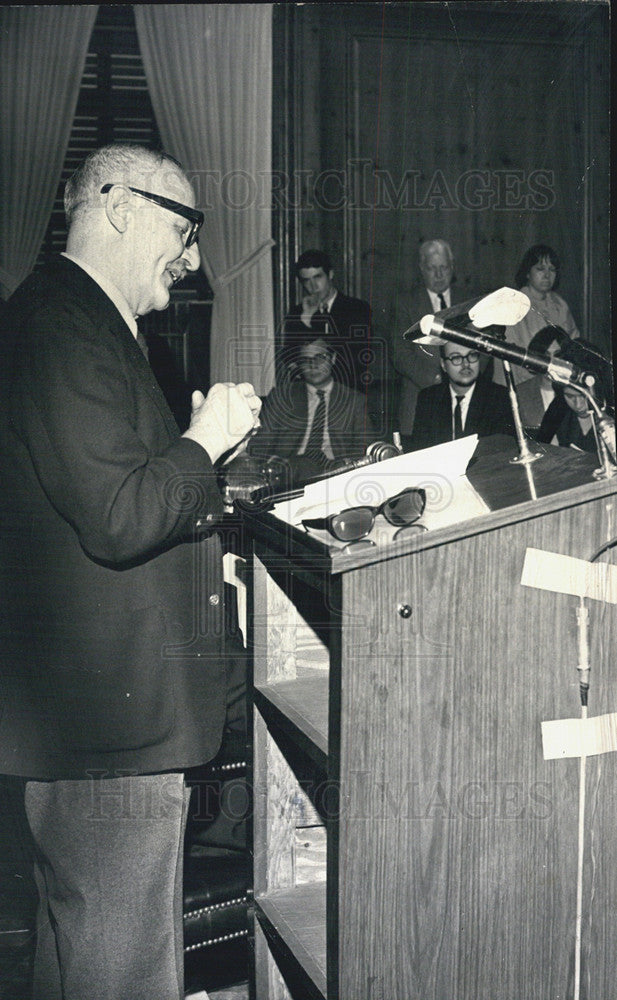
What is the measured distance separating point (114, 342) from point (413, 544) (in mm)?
646

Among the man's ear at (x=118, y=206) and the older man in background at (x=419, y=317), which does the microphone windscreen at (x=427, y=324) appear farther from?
the older man in background at (x=419, y=317)

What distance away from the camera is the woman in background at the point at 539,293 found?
4.54 m

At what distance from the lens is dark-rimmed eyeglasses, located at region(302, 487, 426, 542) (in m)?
1.05

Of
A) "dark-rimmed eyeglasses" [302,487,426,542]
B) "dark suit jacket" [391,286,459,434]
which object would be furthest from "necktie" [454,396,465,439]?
"dark-rimmed eyeglasses" [302,487,426,542]

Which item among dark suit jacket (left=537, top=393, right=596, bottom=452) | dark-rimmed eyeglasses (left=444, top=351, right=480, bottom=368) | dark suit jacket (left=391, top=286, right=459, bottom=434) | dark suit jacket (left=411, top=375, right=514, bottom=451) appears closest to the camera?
dark suit jacket (left=411, top=375, right=514, bottom=451)

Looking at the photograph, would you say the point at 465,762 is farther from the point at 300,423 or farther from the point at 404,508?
the point at 300,423

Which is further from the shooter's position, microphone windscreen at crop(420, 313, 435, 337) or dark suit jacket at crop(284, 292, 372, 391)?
dark suit jacket at crop(284, 292, 372, 391)

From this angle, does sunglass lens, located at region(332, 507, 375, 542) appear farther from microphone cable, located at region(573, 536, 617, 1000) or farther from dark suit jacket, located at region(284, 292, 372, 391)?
dark suit jacket, located at region(284, 292, 372, 391)

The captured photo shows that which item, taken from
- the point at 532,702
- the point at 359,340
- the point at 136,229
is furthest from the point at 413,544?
the point at 359,340

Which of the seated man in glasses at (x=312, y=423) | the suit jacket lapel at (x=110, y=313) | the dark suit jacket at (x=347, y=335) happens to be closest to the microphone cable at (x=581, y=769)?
the suit jacket lapel at (x=110, y=313)

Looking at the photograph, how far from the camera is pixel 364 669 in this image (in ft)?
3.38

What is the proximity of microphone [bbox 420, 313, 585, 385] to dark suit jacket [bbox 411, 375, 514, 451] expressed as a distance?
2.38 metres

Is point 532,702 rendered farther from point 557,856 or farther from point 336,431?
point 336,431

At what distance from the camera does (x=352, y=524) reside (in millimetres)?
1053
